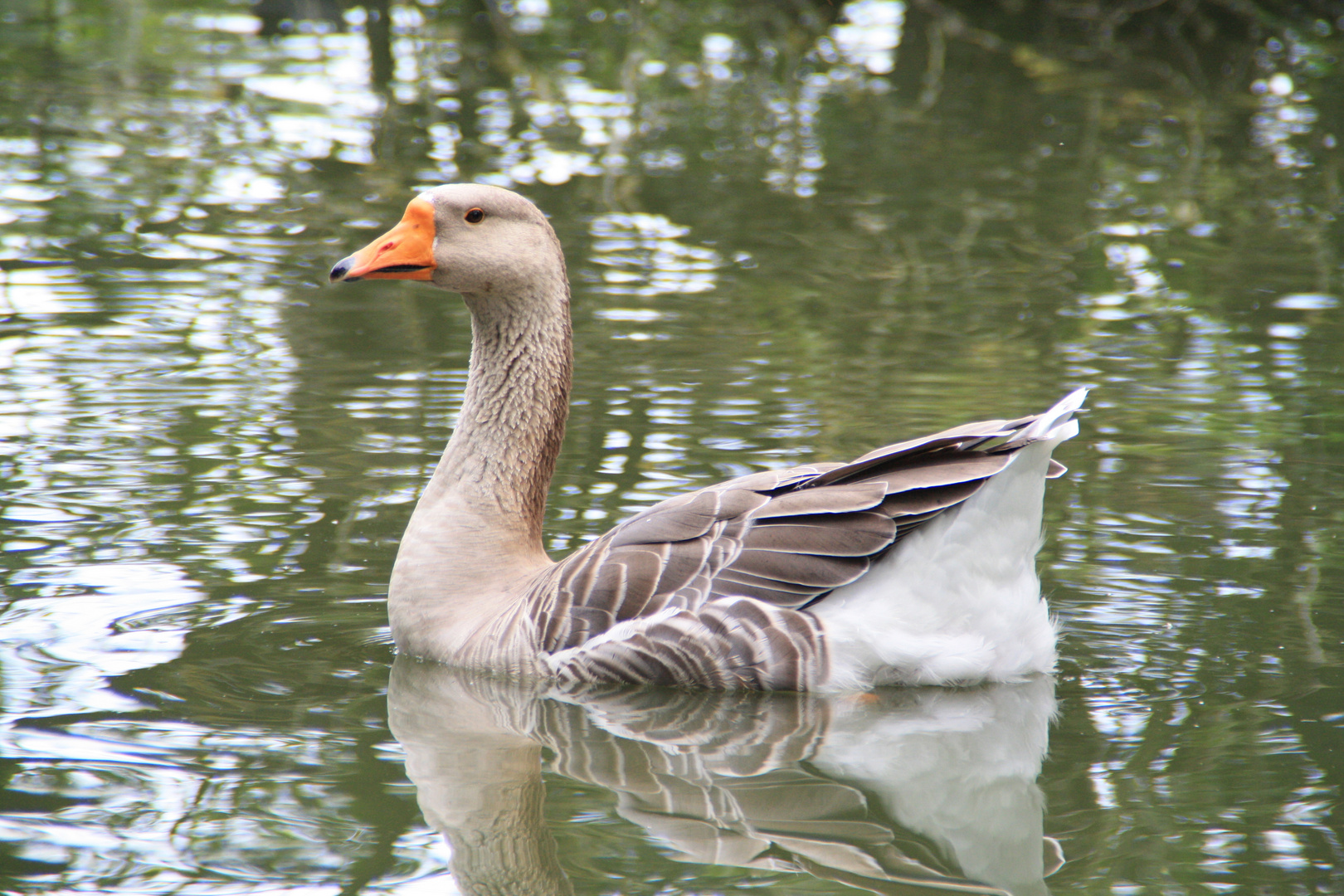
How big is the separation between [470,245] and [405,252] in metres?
0.25

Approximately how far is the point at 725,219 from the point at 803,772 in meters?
9.10

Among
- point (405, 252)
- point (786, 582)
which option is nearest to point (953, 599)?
point (786, 582)

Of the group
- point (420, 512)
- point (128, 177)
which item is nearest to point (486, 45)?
point (128, 177)

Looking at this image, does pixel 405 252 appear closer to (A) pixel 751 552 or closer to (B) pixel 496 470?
(B) pixel 496 470

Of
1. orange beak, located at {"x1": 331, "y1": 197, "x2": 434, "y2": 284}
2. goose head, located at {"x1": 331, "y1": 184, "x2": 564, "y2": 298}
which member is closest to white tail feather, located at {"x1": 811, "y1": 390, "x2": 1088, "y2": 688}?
goose head, located at {"x1": 331, "y1": 184, "x2": 564, "y2": 298}

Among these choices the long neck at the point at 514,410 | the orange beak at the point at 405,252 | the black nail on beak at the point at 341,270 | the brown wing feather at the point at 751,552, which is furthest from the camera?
the long neck at the point at 514,410

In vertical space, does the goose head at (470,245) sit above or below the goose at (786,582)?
above

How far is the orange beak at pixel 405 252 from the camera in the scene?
616 centimetres

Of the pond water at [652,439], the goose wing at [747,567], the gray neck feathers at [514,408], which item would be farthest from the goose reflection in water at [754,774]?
the gray neck feathers at [514,408]

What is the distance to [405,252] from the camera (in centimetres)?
623

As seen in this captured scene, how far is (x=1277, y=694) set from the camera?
560cm

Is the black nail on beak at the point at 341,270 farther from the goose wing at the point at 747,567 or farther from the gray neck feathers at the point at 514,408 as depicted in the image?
the goose wing at the point at 747,567

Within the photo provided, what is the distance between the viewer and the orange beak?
6.16 metres

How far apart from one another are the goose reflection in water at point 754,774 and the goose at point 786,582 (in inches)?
4.6
